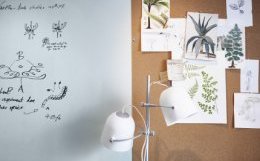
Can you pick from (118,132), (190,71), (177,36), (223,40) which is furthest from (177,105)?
(223,40)

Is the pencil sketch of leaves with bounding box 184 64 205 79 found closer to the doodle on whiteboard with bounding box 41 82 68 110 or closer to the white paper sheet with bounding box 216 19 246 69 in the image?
the white paper sheet with bounding box 216 19 246 69

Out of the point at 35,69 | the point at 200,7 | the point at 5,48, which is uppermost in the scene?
the point at 200,7

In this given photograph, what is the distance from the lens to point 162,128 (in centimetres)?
140

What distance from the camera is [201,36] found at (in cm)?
141

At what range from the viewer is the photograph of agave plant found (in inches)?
55.1

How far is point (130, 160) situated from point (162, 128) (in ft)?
0.86

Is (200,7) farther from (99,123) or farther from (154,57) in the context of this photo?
(99,123)

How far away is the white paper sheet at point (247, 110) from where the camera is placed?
141 cm

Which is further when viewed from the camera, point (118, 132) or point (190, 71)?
point (190, 71)

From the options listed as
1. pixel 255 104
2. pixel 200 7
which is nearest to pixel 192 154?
pixel 255 104

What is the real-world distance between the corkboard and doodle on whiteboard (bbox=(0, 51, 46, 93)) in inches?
22.2

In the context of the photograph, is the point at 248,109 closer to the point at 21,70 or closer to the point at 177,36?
the point at 177,36

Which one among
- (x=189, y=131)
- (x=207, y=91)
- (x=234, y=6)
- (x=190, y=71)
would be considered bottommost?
(x=189, y=131)

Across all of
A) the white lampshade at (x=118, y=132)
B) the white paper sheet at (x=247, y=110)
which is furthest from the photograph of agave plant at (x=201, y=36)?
the white lampshade at (x=118, y=132)
